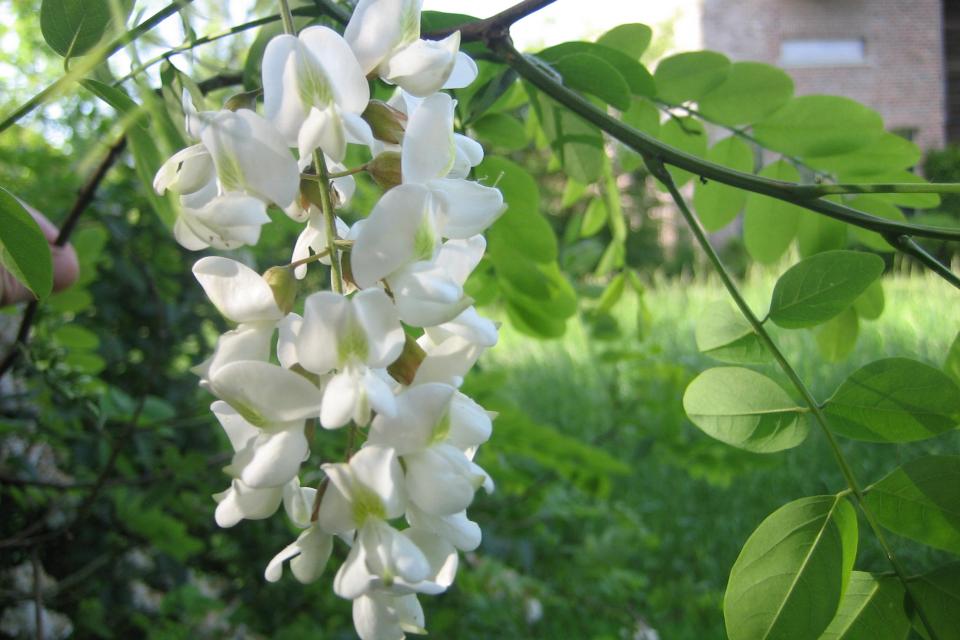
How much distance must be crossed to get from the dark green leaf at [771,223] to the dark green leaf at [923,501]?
327mm

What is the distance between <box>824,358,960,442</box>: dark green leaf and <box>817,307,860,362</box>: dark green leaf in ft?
0.92

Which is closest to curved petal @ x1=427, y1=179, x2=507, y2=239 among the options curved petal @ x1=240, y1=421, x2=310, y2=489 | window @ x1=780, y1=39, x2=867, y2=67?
curved petal @ x1=240, y1=421, x2=310, y2=489

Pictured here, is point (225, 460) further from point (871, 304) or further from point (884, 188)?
point (884, 188)

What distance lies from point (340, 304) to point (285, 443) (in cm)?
6

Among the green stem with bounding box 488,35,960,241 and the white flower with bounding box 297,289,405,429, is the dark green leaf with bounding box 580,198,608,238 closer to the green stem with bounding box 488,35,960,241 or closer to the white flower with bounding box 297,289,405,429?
the green stem with bounding box 488,35,960,241

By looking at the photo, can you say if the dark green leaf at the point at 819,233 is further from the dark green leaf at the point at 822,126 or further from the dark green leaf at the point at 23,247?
the dark green leaf at the point at 23,247

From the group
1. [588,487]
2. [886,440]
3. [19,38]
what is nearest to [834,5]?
[19,38]

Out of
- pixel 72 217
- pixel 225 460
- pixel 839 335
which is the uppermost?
pixel 72 217

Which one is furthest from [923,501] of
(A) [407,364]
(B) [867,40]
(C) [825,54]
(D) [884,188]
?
(B) [867,40]

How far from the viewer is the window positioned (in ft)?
33.8

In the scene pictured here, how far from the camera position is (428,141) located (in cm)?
36

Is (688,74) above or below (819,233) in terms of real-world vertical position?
above

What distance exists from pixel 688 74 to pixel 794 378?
345mm

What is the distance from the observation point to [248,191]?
1.16 ft
